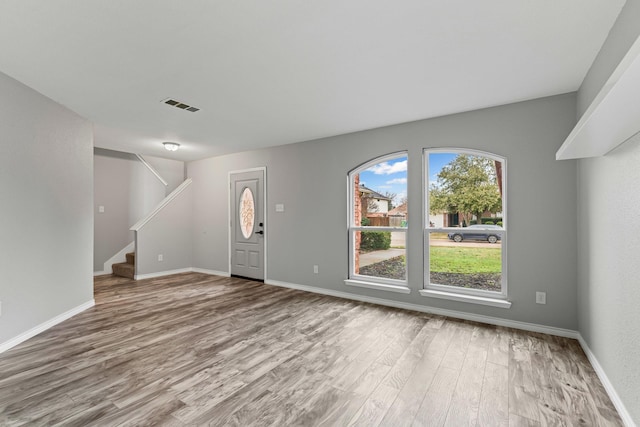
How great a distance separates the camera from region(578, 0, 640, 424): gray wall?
5.60ft

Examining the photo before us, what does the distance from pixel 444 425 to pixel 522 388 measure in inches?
32.3

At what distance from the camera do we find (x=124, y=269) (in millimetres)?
5914

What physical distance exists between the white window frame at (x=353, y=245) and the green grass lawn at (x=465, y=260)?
39 centimetres

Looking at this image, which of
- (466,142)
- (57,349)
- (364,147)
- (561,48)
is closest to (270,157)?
(364,147)

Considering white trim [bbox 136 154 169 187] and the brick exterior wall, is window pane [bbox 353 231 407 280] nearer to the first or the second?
the brick exterior wall

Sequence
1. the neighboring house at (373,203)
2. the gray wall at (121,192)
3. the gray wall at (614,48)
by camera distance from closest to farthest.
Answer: the gray wall at (614,48), the neighboring house at (373,203), the gray wall at (121,192)

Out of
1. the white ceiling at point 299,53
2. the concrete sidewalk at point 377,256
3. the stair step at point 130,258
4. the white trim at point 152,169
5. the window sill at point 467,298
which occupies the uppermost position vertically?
the white ceiling at point 299,53

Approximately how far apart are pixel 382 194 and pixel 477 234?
4.53ft

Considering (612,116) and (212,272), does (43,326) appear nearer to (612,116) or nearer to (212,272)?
(212,272)

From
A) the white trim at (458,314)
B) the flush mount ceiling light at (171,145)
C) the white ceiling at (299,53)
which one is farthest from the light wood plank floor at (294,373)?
the flush mount ceiling light at (171,145)

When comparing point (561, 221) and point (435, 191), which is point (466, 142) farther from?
point (561, 221)

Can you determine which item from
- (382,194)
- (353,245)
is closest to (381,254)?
(353,245)

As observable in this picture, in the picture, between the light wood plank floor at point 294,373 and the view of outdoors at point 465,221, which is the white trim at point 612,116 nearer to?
the view of outdoors at point 465,221

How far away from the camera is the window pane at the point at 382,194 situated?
418 centimetres
